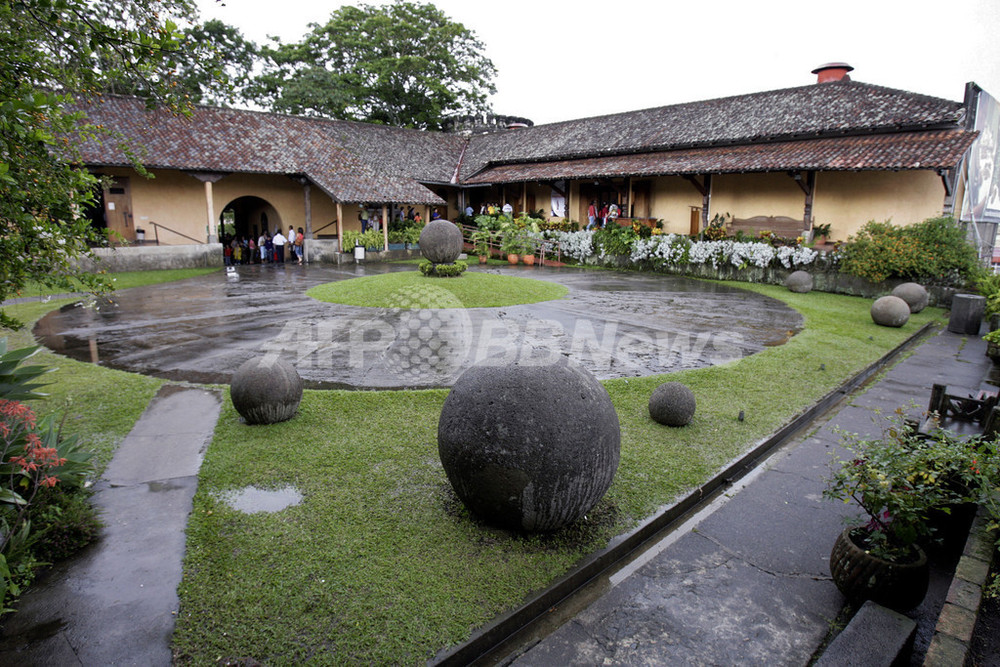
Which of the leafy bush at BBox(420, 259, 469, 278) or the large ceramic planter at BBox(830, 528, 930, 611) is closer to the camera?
the large ceramic planter at BBox(830, 528, 930, 611)

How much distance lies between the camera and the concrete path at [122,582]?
3.24 metres

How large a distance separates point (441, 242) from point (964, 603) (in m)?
15.0

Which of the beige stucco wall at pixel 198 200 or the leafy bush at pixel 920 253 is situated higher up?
the beige stucco wall at pixel 198 200

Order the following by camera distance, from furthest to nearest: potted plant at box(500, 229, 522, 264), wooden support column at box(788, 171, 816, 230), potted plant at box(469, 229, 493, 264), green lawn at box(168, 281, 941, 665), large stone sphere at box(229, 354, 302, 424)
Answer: potted plant at box(469, 229, 493, 264), potted plant at box(500, 229, 522, 264), wooden support column at box(788, 171, 816, 230), large stone sphere at box(229, 354, 302, 424), green lawn at box(168, 281, 941, 665)

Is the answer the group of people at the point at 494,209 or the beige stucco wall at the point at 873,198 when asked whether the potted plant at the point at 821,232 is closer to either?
the beige stucco wall at the point at 873,198

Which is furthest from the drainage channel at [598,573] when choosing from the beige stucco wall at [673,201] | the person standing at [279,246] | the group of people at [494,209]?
the person standing at [279,246]

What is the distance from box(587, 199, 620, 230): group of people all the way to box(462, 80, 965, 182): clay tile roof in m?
2.36

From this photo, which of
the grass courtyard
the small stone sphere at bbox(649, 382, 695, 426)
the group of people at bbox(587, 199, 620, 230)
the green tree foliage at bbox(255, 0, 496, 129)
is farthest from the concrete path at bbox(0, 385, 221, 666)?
the green tree foliage at bbox(255, 0, 496, 129)

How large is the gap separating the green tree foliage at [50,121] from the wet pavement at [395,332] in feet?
12.5

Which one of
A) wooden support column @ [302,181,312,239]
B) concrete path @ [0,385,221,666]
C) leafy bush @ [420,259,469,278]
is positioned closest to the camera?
concrete path @ [0,385,221,666]

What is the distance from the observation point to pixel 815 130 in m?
19.5

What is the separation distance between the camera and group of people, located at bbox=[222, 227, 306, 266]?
2544 cm

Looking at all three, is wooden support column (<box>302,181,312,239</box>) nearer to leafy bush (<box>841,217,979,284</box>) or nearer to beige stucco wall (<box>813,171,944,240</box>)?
beige stucco wall (<box>813,171,944,240</box>)

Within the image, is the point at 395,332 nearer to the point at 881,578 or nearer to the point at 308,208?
the point at 881,578
